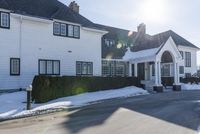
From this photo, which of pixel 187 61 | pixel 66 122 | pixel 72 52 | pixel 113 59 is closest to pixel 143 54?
pixel 113 59

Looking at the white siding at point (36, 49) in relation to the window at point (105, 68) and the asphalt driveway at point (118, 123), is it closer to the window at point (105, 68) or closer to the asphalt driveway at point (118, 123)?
the window at point (105, 68)

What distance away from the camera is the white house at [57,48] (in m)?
23.0

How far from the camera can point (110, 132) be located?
31.6 ft

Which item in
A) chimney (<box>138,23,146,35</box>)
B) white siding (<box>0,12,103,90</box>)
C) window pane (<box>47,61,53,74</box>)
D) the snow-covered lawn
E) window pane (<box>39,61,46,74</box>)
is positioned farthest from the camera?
chimney (<box>138,23,146,35</box>)

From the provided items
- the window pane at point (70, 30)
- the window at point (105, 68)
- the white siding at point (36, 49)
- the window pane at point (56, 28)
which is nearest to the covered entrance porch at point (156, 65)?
the window at point (105, 68)

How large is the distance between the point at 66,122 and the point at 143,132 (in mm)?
3613

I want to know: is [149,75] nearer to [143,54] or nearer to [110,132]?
[143,54]

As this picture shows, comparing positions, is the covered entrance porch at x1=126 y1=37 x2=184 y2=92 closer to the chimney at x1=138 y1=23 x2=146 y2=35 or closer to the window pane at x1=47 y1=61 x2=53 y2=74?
the chimney at x1=138 y1=23 x2=146 y2=35

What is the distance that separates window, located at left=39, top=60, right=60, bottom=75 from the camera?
992 inches

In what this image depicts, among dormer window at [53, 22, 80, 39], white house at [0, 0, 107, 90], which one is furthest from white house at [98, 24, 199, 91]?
dormer window at [53, 22, 80, 39]

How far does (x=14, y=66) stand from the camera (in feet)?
76.5

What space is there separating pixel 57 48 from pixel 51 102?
813 cm

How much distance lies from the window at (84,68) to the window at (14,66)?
255 inches

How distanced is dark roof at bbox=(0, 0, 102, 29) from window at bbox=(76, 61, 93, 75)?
3958mm
